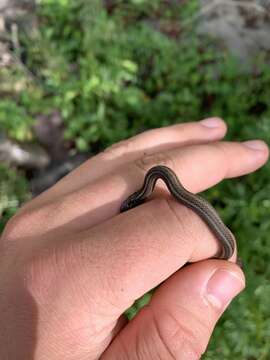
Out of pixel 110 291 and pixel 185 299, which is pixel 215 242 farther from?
pixel 110 291

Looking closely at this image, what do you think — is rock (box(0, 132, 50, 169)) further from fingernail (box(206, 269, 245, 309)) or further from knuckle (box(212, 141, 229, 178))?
fingernail (box(206, 269, 245, 309))

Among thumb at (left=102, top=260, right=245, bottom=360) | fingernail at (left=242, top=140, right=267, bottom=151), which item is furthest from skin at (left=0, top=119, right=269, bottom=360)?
fingernail at (left=242, top=140, right=267, bottom=151)

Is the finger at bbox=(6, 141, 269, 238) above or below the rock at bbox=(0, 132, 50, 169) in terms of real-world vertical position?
above

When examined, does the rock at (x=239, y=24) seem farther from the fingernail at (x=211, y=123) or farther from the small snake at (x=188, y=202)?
the small snake at (x=188, y=202)

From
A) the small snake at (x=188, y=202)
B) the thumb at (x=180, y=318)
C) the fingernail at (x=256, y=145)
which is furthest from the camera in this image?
the fingernail at (x=256, y=145)

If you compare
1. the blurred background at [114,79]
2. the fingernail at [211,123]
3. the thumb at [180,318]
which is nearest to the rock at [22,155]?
the blurred background at [114,79]

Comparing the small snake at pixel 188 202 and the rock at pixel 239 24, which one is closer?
the small snake at pixel 188 202

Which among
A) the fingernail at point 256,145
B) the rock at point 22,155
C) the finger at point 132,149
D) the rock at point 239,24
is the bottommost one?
the rock at point 22,155
